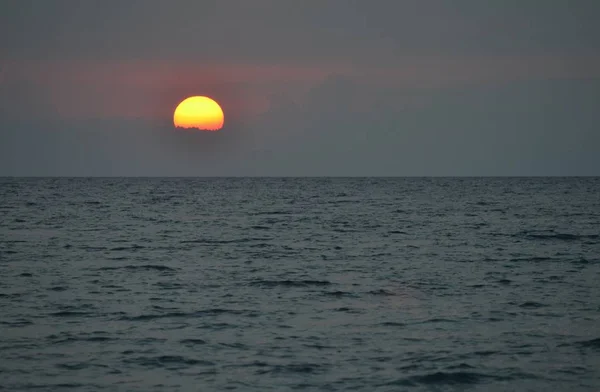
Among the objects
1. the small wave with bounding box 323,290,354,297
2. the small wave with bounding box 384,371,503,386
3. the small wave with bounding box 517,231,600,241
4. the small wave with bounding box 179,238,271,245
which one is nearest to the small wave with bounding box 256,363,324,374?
the small wave with bounding box 384,371,503,386

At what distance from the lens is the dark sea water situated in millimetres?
15219

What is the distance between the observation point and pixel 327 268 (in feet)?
101

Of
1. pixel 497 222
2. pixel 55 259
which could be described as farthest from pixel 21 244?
pixel 497 222

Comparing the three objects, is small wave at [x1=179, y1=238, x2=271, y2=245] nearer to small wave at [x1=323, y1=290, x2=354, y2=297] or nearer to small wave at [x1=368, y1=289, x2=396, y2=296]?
small wave at [x1=323, y1=290, x2=354, y2=297]

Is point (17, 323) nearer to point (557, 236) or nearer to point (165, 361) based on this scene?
point (165, 361)

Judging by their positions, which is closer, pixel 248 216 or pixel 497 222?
pixel 497 222

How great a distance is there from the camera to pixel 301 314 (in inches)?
824

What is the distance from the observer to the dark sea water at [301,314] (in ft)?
49.9

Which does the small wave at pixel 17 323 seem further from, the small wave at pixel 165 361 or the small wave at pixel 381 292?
the small wave at pixel 381 292

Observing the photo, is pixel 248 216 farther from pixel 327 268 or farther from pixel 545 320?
pixel 545 320

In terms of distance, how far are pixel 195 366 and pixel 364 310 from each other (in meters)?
6.94

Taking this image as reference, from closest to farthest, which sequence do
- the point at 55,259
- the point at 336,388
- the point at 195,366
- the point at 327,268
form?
the point at 336,388 → the point at 195,366 → the point at 327,268 → the point at 55,259

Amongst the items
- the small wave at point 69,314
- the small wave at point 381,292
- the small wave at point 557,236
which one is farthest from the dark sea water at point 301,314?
the small wave at point 557,236

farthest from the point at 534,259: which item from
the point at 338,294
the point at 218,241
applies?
the point at 218,241
